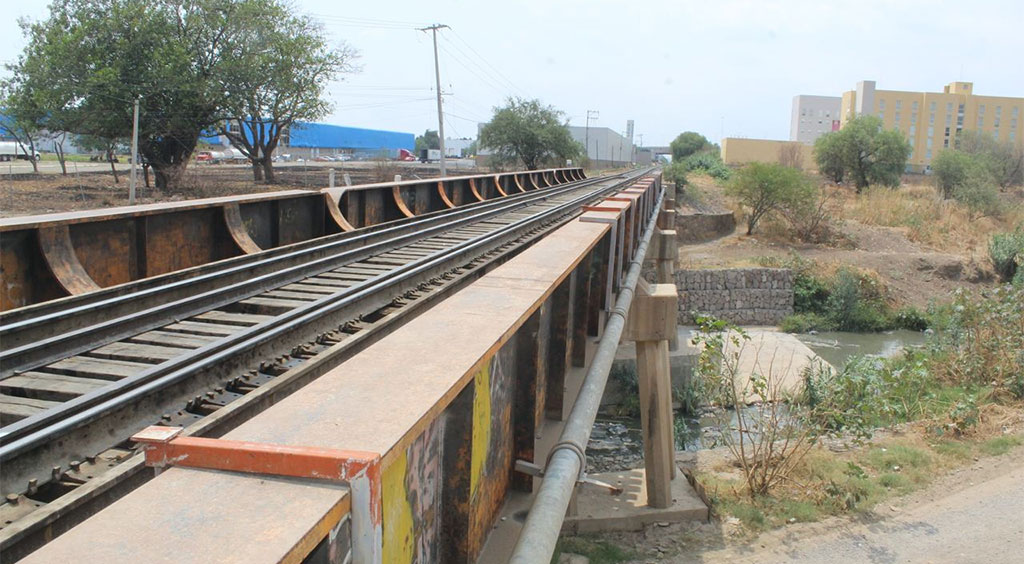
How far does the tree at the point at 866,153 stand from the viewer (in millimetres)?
60062

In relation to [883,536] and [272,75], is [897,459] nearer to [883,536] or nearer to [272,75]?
[883,536]

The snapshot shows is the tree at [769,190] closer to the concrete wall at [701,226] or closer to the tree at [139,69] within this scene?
the concrete wall at [701,226]

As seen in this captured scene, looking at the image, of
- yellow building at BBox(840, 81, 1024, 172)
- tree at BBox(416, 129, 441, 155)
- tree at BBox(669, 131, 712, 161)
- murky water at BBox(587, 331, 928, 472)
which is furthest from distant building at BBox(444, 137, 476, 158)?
murky water at BBox(587, 331, 928, 472)

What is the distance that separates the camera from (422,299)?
6.28m

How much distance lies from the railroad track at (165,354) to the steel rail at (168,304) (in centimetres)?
1

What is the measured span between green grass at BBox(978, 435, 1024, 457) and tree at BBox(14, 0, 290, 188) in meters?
27.0

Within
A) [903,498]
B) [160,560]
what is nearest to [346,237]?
[903,498]

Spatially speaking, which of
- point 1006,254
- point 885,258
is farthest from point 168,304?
point 1006,254

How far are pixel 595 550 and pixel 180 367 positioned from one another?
15.5 feet

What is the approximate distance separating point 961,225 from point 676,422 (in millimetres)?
37026

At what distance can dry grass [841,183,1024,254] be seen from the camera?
135 feet

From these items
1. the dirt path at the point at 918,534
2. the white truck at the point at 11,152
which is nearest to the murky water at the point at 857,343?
the dirt path at the point at 918,534

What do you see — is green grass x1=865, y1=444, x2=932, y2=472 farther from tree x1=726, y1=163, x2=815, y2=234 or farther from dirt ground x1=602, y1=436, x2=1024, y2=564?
tree x1=726, y1=163, x2=815, y2=234

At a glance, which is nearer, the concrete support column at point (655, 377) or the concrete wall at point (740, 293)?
the concrete support column at point (655, 377)
